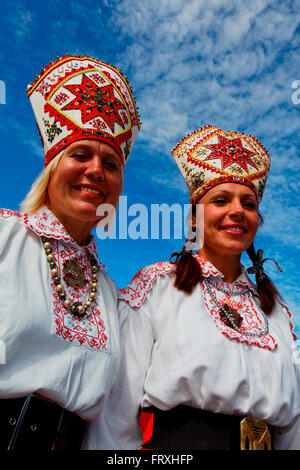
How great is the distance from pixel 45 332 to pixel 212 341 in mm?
938

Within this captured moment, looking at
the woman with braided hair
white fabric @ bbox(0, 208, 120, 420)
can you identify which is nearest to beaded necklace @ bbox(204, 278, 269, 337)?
the woman with braided hair

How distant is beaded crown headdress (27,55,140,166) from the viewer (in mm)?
2178

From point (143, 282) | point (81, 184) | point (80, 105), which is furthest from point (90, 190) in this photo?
point (143, 282)

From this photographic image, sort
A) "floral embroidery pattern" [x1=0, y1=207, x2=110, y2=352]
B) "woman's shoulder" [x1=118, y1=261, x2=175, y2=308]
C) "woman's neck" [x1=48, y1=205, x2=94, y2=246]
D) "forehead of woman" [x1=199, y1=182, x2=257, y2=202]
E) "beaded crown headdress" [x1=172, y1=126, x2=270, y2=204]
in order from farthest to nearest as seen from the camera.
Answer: "beaded crown headdress" [x1=172, y1=126, x2=270, y2=204] → "forehead of woman" [x1=199, y1=182, x2=257, y2=202] → "woman's shoulder" [x1=118, y1=261, x2=175, y2=308] → "woman's neck" [x1=48, y1=205, x2=94, y2=246] → "floral embroidery pattern" [x1=0, y1=207, x2=110, y2=352]

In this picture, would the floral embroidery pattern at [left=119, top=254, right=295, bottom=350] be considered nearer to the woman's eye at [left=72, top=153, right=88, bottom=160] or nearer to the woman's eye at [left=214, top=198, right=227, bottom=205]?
the woman's eye at [left=214, top=198, right=227, bottom=205]

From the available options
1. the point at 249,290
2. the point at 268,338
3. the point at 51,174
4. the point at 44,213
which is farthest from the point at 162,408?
the point at 51,174

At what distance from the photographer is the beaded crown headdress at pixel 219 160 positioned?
2.74 metres

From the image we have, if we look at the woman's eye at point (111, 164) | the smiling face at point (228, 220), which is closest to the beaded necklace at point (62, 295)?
the woman's eye at point (111, 164)

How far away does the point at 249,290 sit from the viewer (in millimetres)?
2682

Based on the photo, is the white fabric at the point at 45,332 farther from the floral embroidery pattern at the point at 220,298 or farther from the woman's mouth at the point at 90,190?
the floral embroidery pattern at the point at 220,298

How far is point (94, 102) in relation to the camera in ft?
7.41

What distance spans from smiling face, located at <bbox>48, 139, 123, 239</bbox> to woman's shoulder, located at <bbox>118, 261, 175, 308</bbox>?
51cm

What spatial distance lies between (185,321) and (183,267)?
16.3 inches

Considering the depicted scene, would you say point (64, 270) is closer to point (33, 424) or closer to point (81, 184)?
point (81, 184)
